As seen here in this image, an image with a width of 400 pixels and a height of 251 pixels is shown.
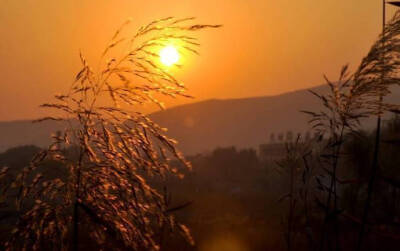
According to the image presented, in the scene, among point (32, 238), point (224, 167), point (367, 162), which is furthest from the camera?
point (224, 167)

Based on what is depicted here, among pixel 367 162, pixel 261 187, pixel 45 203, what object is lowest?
pixel 261 187

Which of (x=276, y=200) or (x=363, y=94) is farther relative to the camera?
(x=276, y=200)

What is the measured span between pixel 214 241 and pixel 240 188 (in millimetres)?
45400

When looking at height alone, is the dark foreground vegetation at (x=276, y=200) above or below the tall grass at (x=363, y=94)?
below

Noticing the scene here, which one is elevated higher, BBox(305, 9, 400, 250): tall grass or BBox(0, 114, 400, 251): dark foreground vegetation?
BBox(305, 9, 400, 250): tall grass

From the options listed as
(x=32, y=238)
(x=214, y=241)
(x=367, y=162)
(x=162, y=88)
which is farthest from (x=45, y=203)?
(x=367, y=162)

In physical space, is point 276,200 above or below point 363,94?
below

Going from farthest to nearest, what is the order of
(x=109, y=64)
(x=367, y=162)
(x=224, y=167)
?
(x=224, y=167) → (x=367, y=162) → (x=109, y=64)

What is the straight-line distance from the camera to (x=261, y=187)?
5709 centimetres

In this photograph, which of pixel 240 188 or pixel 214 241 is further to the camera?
pixel 240 188

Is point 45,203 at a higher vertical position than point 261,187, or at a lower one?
higher

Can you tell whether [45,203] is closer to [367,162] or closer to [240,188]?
[367,162]

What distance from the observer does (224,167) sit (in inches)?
2938

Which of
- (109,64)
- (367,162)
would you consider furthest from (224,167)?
(109,64)
